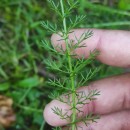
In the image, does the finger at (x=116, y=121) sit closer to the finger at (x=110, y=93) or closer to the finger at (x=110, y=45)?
the finger at (x=110, y=93)

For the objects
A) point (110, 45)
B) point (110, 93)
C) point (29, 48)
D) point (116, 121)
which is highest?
point (110, 45)

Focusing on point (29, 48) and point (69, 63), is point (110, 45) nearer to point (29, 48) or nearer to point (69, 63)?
point (69, 63)

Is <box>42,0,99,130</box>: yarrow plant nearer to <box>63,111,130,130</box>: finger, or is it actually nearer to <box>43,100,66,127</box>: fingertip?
<box>43,100,66,127</box>: fingertip

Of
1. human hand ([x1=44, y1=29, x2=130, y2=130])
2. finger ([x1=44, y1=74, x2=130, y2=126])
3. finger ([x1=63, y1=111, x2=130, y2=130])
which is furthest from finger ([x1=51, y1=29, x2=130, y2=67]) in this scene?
finger ([x1=63, y1=111, x2=130, y2=130])

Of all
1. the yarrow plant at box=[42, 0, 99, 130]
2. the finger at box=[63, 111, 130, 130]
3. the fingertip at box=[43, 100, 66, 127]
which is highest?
the yarrow plant at box=[42, 0, 99, 130]

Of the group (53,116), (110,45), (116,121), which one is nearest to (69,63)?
(110,45)

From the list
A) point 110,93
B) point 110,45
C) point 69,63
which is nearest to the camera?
point 69,63
